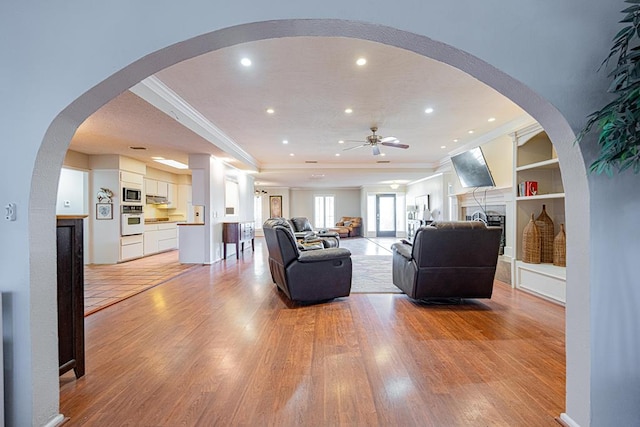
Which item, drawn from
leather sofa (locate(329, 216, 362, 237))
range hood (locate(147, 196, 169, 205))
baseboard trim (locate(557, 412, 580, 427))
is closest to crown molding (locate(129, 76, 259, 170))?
range hood (locate(147, 196, 169, 205))

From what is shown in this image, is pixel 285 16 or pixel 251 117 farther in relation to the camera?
pixel 251 117

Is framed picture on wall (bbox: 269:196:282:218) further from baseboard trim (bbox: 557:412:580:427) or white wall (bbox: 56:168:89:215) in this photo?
baseboard trim (bbox: 557:412:580:427)

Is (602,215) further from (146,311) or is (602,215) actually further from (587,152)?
(146,311)

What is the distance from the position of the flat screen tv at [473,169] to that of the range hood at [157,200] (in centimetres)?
782

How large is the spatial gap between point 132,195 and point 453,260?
7.07 m

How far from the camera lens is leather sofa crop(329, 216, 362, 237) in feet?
43.7

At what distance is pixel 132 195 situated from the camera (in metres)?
7.12

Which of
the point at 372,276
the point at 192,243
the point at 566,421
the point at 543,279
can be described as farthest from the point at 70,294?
the point at 543,279

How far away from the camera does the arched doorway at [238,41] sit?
149cm

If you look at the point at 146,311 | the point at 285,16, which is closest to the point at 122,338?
the point at 146,311

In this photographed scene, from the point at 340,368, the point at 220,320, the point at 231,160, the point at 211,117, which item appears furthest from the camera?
the point at 231,160

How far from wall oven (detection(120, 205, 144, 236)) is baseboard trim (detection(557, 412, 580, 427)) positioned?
777cm

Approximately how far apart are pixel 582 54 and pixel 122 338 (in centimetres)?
383

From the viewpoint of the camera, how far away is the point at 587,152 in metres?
1.44
